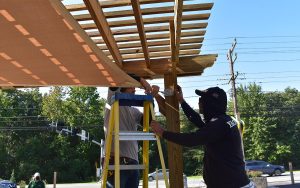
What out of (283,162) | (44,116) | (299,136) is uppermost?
(44,116)

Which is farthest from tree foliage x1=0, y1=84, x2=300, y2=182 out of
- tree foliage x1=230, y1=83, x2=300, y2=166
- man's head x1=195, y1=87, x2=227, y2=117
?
man's head x1=195, y1=87, x2=227, y2=117

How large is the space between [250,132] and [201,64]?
127ft

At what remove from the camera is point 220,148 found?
2.25 metres

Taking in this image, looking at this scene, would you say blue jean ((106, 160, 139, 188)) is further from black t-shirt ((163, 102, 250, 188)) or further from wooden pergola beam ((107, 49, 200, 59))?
wooden pergola beam ((107, 49, 200, 59))

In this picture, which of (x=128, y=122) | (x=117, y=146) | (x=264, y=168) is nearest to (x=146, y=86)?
(x=128, y=122)

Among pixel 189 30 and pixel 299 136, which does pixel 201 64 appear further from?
pixel 299 136

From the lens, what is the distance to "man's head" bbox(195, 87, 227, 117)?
91.7 inches

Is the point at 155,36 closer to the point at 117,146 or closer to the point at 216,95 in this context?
the point at 216,95

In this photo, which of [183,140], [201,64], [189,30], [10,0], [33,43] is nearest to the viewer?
[10,0]

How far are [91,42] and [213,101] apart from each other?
2.99 feet

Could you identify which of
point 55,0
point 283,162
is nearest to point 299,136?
point 283,162

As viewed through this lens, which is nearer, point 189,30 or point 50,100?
point 189,30

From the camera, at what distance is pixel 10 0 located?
1762mm

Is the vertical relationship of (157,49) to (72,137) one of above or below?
below
